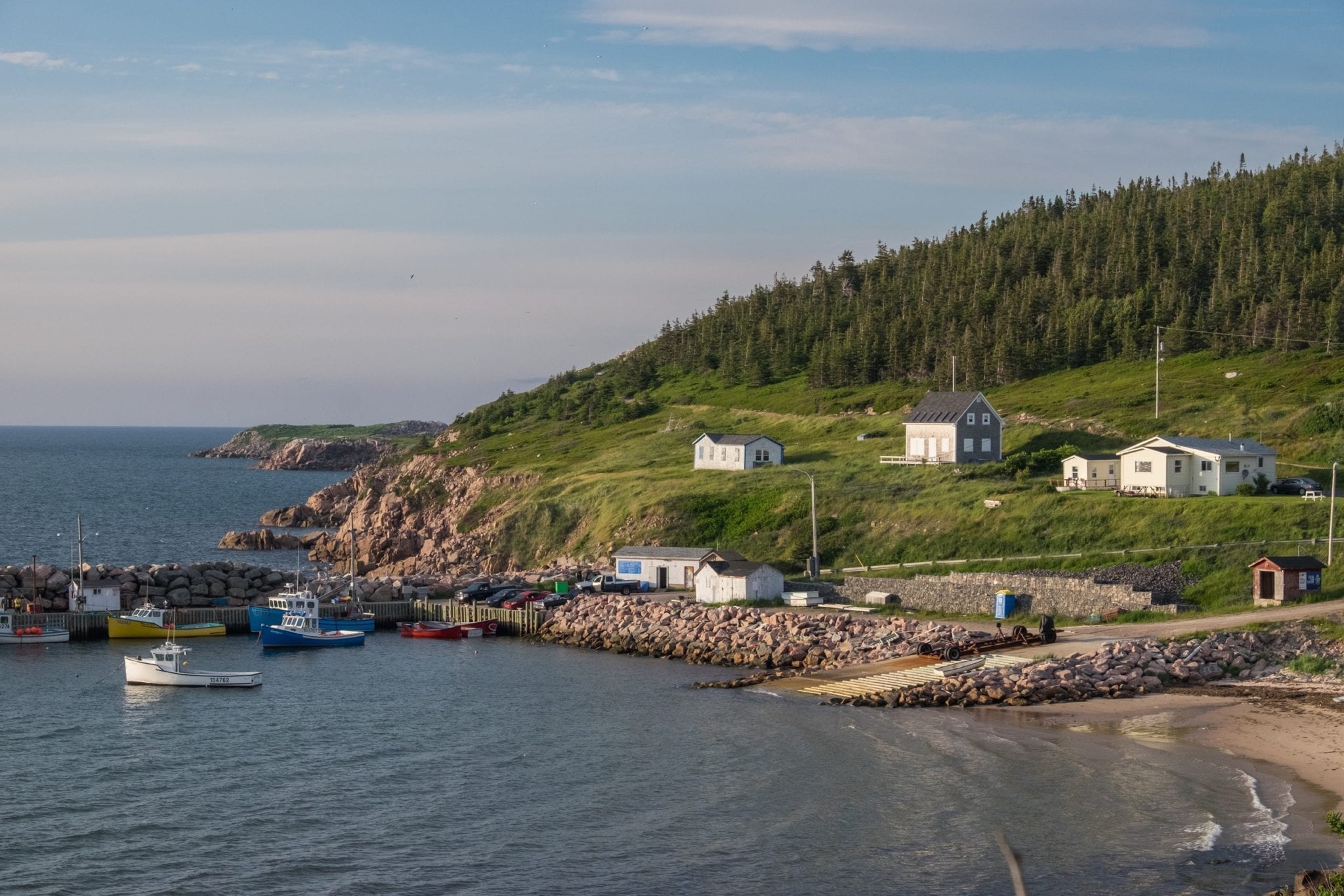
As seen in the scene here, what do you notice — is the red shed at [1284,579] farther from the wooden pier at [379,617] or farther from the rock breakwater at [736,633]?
the wooden pier at [379,617]

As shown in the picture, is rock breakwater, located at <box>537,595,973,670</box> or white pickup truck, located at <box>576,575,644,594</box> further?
white pickup truck, located at <box>576,575,644,594</box>

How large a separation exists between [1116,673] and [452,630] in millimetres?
35649

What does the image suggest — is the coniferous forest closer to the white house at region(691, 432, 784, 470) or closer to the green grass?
the white house at region(691, 432, 784, 470)

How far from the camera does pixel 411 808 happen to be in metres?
39.2

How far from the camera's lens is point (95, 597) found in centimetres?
7538

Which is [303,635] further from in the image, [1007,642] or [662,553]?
[1007,642]

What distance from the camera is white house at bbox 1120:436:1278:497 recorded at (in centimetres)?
7575

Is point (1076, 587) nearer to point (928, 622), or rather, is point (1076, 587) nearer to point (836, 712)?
point (928, 622)

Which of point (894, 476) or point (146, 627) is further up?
point (894, 476)

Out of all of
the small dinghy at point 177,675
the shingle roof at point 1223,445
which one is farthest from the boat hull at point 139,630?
the shingle roof at point 1223,445

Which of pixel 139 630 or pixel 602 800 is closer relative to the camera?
pixel 602 800

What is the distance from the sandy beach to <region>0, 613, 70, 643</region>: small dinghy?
→ 160ft

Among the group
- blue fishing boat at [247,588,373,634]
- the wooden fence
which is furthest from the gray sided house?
blue fishing boat at [247,588,373,634]

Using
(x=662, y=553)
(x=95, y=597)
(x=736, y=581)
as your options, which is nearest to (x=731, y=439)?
(x=662, y=553)
